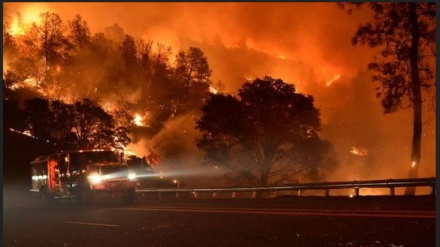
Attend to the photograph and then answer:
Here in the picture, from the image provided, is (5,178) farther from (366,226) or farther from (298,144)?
(366,226)

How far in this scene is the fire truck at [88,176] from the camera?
77.2ft

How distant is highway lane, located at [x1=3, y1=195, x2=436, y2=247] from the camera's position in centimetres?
983

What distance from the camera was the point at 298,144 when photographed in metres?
32.2

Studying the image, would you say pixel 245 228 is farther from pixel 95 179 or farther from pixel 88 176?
pixel 88 176

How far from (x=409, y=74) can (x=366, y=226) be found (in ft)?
47.3

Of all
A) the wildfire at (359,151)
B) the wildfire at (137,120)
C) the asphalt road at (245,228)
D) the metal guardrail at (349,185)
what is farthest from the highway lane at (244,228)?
the wildfire at (359,151)

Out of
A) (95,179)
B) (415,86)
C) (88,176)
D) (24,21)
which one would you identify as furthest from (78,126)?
(24,21)

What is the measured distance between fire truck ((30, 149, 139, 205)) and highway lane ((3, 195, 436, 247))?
636 cm

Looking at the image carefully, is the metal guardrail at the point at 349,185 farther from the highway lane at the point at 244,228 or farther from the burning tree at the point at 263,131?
the burning tree at the point at 263,131

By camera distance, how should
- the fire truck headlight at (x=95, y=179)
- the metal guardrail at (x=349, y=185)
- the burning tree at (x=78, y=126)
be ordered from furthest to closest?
the burning tree at (x=78, y=126) → the fire truck headlight at (x=95, y=179) → the metal guardrail at (x=349, y=185)

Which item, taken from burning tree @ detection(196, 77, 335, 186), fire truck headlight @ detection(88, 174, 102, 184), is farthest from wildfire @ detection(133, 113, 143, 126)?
fire truck headlight @ detection(88, 174, 102, 184)

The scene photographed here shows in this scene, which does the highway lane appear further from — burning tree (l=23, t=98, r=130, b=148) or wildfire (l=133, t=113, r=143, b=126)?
wildfire (l=133, t=113, r=143, b=126)

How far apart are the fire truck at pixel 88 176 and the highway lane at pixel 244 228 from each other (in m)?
6.36

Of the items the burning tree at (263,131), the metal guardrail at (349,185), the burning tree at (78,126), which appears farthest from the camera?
the burning tree at (78,126)
